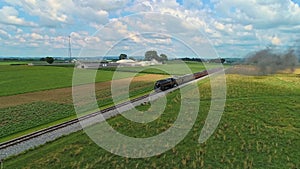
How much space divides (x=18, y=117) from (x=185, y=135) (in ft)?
54.7

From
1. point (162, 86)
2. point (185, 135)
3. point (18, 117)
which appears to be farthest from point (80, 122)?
point (162, 86)

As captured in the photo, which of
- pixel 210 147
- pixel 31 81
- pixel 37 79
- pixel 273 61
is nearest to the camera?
pixel 210 147

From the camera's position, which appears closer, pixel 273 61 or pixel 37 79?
pixel 273 61

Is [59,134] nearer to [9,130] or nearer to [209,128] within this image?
[9,130]

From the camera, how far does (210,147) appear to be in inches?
668

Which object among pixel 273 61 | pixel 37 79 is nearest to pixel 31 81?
pixel 37 79

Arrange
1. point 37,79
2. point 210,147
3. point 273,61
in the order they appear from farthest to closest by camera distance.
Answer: point 37,79 → point 273,61 → point 210,147

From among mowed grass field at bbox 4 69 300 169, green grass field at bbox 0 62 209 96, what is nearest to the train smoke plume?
mowed grass field at bbox 4 69 300 169

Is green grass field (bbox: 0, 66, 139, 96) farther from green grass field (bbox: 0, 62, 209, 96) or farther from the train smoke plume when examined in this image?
the train smoke plume

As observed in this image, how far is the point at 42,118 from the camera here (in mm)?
24406

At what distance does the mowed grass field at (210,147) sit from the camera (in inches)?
571

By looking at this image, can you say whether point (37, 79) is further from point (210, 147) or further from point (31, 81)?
point (210, 147)

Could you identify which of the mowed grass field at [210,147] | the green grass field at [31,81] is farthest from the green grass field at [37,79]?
the mowed grass field at [210,147]

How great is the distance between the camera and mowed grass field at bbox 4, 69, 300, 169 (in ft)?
47.6
